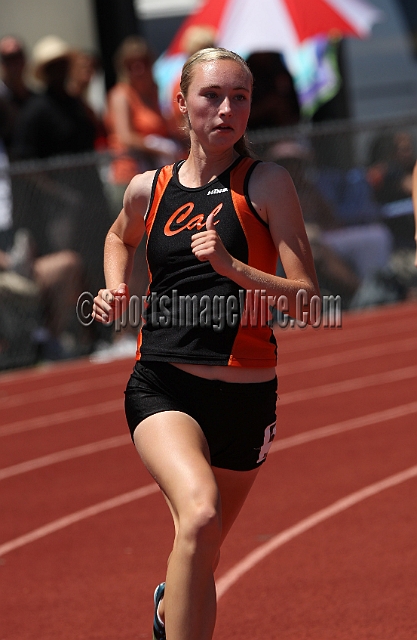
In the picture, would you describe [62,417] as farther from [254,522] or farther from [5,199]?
[254,522]

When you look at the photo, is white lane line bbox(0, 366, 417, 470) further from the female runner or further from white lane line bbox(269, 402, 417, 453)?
the female runner

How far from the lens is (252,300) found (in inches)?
136

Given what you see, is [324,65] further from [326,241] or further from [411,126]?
[326,241]

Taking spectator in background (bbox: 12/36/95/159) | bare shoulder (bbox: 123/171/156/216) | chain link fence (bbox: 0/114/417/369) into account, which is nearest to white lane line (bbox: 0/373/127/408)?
chain link fence (bbox: 0/114/417/369)

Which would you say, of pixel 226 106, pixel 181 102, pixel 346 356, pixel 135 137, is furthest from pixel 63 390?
pixel 226 106

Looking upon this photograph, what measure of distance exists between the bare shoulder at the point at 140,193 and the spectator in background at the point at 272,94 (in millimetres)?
8753

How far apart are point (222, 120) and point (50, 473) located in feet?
13.0

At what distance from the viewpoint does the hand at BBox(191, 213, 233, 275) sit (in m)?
3.22

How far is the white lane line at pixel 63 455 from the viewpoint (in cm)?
714

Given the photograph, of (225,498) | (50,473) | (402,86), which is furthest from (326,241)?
(225,498)

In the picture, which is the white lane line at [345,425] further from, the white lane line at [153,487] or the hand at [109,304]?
the hand at [109,304]

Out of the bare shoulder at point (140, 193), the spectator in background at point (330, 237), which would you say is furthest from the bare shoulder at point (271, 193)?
the spectator in background at point (330, 237)

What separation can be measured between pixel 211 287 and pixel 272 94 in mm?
9411

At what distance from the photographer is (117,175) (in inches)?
444
